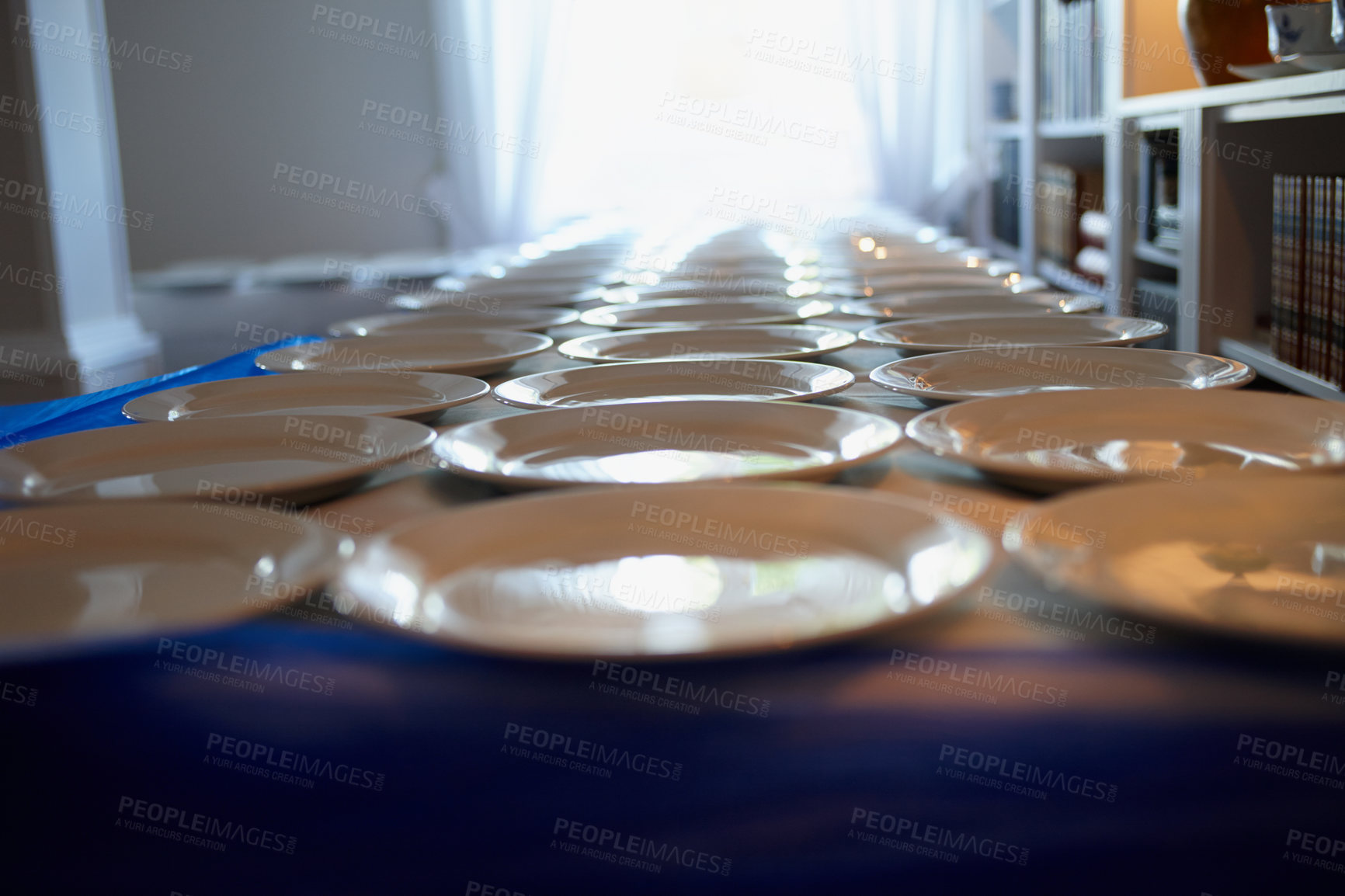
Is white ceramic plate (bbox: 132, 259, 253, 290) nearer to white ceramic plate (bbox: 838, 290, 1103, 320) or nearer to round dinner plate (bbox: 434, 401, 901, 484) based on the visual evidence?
white ceramic plate (bbox: 838, 290, 1103, 320)

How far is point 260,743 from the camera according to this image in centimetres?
42

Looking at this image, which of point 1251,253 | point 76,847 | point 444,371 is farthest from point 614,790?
point 1251,253

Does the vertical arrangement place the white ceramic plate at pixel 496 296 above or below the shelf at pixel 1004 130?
below

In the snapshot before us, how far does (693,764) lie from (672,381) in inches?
22.0

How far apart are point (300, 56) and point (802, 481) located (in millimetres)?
4792

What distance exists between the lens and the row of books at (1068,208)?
11.4 feet

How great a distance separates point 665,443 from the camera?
2.31ft

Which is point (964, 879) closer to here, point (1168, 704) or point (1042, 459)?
point (1168, 704)

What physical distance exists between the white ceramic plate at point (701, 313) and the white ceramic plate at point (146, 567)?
2.53ft

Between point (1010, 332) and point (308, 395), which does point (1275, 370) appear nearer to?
point (1010, 332)

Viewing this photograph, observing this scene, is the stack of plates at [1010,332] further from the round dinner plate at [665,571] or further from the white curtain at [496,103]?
the white curtain at [496,103]

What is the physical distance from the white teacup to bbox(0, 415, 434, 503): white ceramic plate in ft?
4.97

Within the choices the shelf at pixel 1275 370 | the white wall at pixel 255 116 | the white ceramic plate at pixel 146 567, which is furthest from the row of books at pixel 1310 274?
the white wall at pixel 255 116

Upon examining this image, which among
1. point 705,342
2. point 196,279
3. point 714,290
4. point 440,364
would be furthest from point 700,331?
point 196,279
